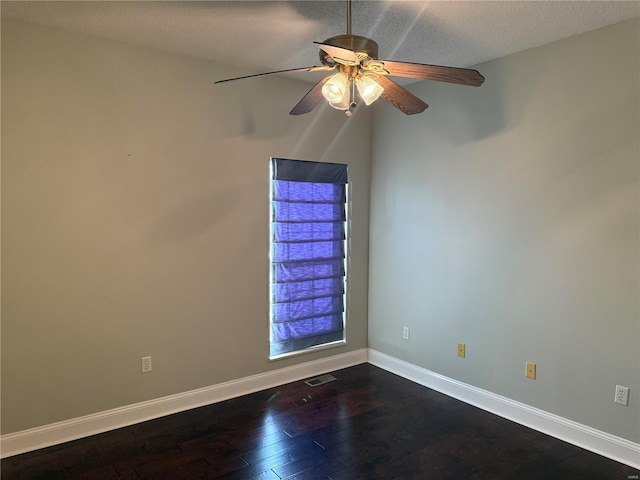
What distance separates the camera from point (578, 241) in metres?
2.68

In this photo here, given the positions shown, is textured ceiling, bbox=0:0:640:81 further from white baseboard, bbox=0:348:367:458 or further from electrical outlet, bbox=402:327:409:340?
white baseboard, bbox=0:348:367:458

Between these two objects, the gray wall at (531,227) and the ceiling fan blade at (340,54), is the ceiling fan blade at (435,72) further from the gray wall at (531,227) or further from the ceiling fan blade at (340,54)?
the gray wall at (531,227)

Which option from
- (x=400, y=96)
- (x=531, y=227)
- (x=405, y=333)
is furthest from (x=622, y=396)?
(x=400, y=96)

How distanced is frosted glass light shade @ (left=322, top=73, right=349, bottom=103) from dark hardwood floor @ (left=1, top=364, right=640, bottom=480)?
2.01m

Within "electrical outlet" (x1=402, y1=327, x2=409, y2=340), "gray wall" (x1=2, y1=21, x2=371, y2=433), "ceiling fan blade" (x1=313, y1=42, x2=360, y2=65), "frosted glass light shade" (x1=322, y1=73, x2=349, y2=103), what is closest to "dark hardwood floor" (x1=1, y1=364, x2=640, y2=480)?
"gray wall" (x1=2, y1=21, x2=371, y2=433)

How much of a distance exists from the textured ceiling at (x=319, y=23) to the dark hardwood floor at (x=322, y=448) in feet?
8.32

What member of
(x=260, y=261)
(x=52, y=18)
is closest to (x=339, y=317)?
(x=260, y=261)

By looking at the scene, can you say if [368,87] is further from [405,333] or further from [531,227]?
[405,333]

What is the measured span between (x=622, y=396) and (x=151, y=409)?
301 centimetres

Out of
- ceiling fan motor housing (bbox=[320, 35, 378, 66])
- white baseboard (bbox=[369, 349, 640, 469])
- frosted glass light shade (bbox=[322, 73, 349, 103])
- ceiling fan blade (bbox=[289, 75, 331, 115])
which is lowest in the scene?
white baseboard (bbox=[369, 349, 640, 469])

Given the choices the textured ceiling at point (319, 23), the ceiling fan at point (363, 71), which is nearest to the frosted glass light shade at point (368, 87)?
the ceiling fan at point (363, 71)

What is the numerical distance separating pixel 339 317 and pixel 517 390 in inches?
63.0

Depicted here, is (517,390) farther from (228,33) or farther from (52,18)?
(52,18)

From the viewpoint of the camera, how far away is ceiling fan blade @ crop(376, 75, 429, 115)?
2.12 m
